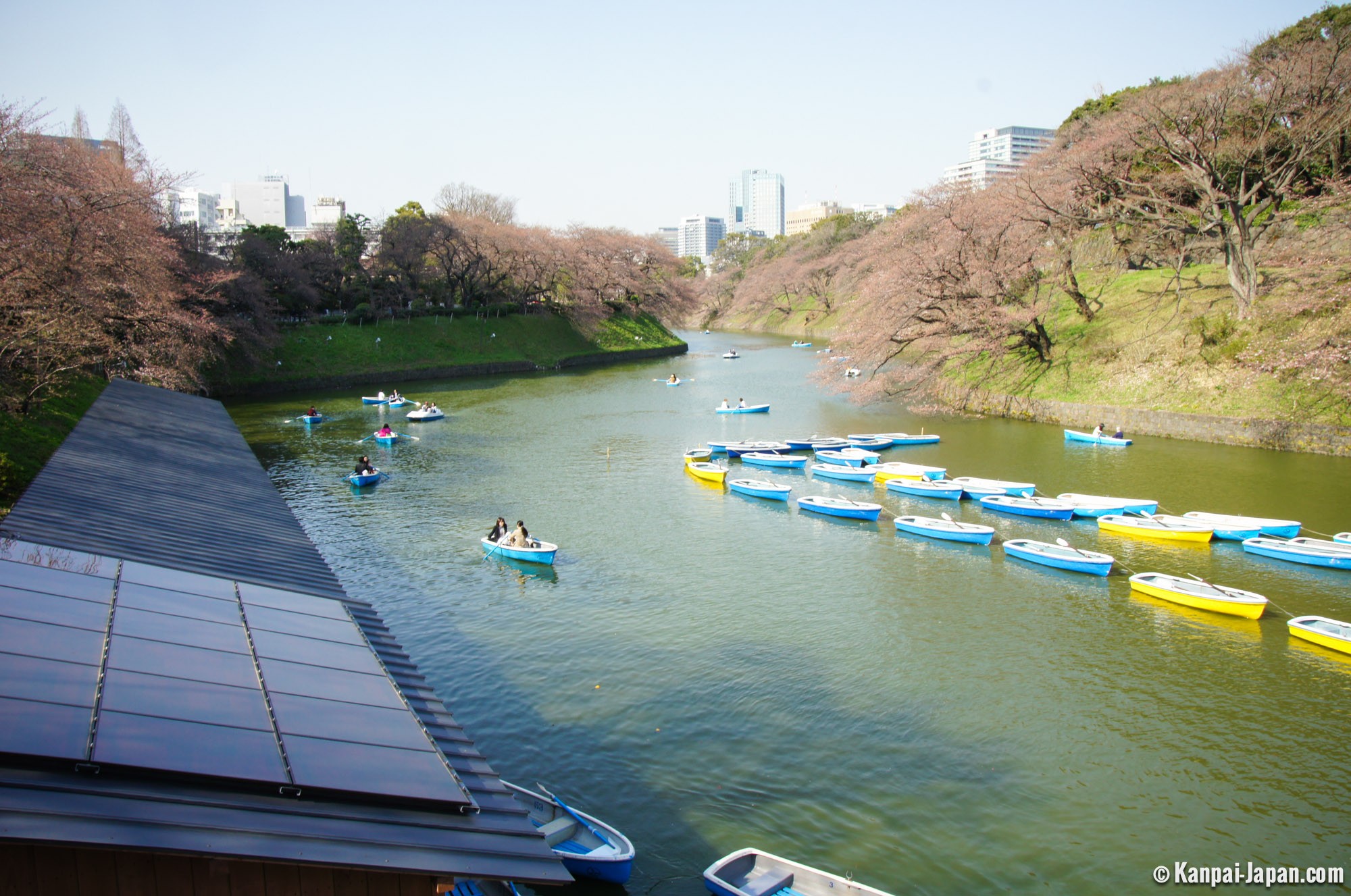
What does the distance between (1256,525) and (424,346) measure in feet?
199

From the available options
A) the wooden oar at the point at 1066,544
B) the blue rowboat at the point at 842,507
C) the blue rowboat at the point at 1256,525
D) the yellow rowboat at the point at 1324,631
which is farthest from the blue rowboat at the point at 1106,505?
the yellow rowboat at the point at 1324,631

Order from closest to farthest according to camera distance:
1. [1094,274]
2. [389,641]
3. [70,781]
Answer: [70,781]
[389,641]
[1094,274]

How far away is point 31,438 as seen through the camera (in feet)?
71.2

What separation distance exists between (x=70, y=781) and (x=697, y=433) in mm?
38344

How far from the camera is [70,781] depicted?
206 inches

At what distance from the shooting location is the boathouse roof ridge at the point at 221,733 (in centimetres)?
525

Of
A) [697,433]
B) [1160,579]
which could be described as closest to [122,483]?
[1160,579]

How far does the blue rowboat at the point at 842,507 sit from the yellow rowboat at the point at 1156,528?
24.3ft

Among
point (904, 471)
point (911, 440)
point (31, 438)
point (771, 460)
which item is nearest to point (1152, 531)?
point (904, 471)

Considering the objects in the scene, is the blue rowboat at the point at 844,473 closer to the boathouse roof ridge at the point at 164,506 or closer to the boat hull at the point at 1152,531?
the boat hull at the point at 1152,531

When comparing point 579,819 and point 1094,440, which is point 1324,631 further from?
point 1094,440

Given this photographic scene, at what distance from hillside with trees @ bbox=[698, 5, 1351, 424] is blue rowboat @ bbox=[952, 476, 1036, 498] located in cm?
1195

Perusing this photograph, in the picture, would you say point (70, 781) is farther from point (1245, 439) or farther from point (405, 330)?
point (405, 330)

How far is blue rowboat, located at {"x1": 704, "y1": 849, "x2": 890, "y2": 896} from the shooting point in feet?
32.4
